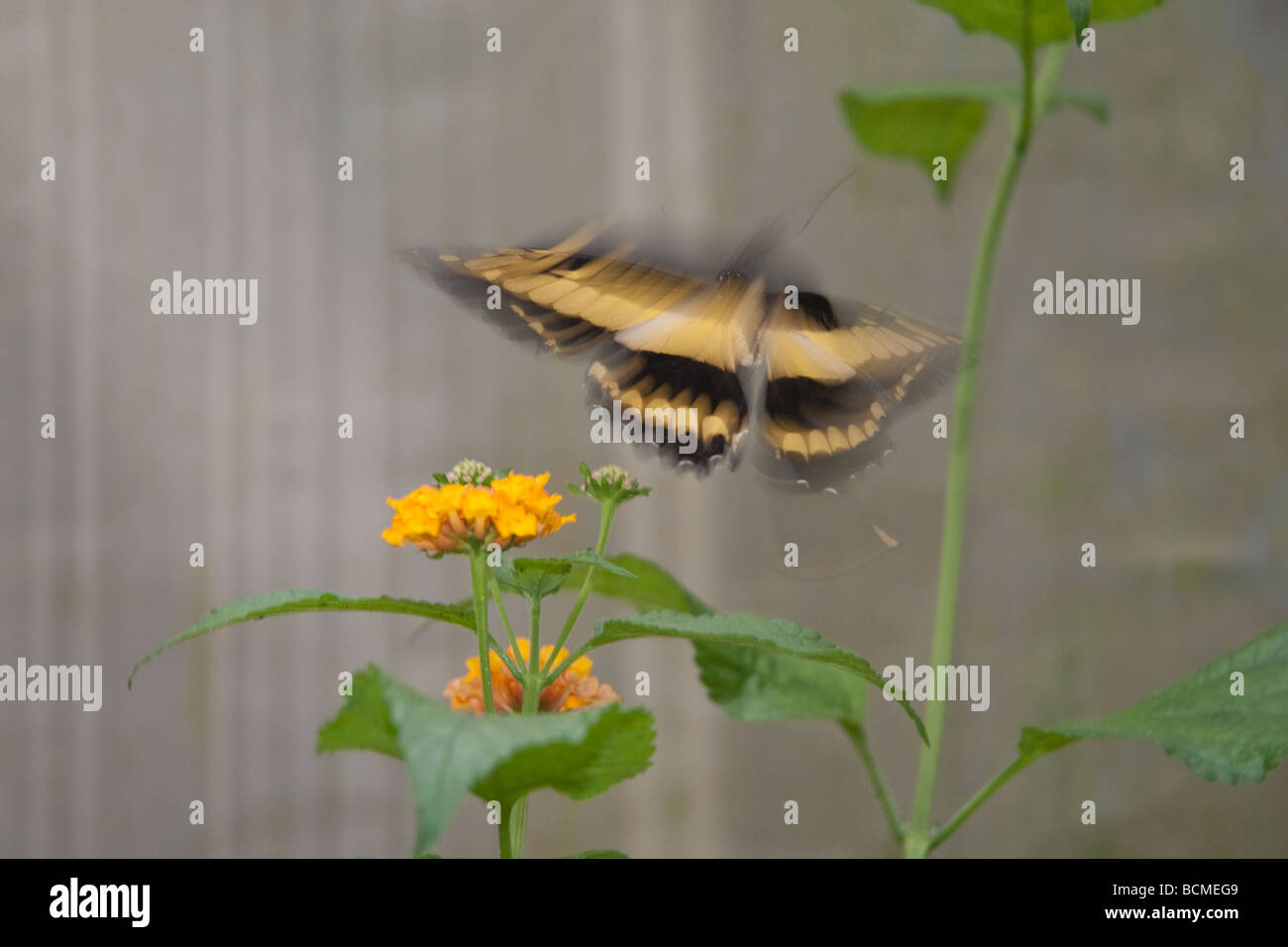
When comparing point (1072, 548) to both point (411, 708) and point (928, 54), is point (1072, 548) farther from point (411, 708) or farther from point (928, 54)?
point (411, 708)

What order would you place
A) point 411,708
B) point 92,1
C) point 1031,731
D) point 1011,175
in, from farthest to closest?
1. point 92,1
2. point 1011,175
3. point 1031,731
4. point 411,708

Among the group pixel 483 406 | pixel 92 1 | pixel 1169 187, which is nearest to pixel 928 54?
pixel 1169 187

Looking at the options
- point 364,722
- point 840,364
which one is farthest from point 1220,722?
point 364,722

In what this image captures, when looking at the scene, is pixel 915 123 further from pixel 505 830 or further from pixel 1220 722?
pixel 505 830

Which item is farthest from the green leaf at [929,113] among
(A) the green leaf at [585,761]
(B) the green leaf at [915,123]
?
(A) the green leaf at [585,761]

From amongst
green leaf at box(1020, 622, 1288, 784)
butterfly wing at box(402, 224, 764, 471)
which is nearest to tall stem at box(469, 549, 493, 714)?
butterfly wing at box(402, 224, 764, 471)
